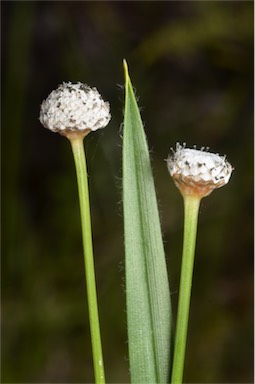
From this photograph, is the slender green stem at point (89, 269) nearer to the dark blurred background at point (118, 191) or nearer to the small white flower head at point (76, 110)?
the small white flower head at point (76, 110)

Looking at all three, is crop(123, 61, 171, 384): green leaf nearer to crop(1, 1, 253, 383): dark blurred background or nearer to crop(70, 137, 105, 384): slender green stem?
crop(70, 137, 105, 384): slender green stem

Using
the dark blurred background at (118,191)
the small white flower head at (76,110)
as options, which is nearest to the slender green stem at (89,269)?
the small white flower head at (76,110)

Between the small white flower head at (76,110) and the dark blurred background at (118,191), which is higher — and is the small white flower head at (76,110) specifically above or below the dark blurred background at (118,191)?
above

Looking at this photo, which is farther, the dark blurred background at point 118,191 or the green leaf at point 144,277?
the dark blurred background at point 118,191

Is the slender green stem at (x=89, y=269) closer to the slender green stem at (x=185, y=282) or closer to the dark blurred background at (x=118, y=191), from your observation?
the slender green stem at (x=185, y=282)

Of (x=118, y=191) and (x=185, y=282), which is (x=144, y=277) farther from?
(x=118, y=191)

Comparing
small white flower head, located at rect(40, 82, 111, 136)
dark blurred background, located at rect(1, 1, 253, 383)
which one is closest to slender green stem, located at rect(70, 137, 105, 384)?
small white flower head, located at rect(40, 82, 111, 136)

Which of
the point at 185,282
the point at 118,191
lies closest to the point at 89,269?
the point at 185,282
